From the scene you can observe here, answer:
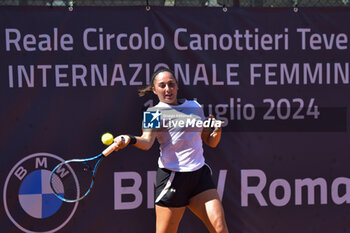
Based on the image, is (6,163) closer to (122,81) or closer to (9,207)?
(9,207)

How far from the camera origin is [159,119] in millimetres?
3527

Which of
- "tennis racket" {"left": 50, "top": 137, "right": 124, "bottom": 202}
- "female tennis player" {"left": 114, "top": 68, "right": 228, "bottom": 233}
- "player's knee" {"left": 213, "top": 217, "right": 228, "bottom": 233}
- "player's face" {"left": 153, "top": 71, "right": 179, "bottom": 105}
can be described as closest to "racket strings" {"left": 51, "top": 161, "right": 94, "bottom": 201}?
"tennis racket" {"left": 50, "top": 137, "right": 124, "bottom": 202}

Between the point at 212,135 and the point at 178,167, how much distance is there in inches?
13.1

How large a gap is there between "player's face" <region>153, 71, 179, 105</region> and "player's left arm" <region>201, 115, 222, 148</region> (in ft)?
1.07

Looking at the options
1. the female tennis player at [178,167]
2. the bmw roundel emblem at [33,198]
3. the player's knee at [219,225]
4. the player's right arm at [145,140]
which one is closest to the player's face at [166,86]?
the female tennis player at [178,167]

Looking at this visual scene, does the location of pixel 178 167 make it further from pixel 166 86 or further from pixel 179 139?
pixel 166 86

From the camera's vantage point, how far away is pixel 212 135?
3.53 metres

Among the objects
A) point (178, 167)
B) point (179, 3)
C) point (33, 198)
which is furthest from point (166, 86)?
point (33, 198)

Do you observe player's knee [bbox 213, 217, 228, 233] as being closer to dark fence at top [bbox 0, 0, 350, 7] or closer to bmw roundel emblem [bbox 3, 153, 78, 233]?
bmw roundel emblem [bbox 3, 153, 78, 233]

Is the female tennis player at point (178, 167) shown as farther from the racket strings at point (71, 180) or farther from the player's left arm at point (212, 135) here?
the racket strings at point (71, 180)

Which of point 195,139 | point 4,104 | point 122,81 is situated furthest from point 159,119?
point 4,104

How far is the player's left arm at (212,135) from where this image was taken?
3.49m

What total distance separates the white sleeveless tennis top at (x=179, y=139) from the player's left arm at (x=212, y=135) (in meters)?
0.07

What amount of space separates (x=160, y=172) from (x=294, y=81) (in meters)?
1.52
